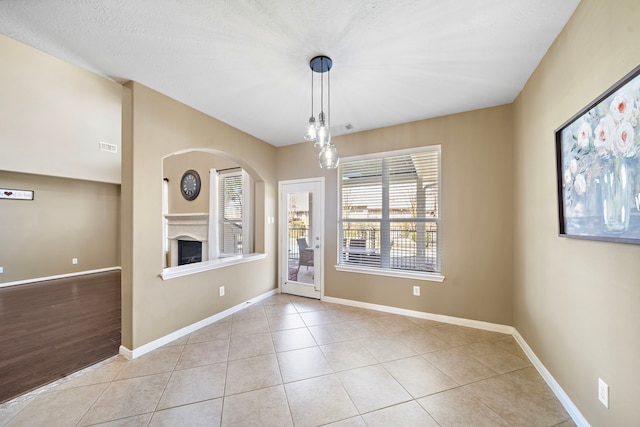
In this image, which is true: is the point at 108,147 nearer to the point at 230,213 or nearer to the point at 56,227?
→ the point at 56,227

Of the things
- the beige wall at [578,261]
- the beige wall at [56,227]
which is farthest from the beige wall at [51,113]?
the beige wall at [578,261]

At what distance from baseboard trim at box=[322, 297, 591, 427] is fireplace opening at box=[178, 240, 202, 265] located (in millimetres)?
3179

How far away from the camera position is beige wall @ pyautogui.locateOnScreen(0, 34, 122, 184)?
12.9 feet

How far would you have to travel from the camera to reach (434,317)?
10.7 feet

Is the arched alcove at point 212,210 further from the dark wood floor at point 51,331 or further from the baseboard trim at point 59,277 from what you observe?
the baseboard trim at point 59,277

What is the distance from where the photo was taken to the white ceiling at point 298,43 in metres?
1.59

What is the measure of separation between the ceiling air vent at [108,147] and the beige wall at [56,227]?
48.1 inches

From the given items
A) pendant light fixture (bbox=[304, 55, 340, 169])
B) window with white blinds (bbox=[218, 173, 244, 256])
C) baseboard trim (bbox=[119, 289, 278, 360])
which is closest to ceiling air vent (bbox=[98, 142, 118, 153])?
window with white blinds (bbox=[218, 173, 244, 256])

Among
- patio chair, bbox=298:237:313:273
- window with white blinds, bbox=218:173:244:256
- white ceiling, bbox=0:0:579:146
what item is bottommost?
patio chair, bbox=298:237:313:273

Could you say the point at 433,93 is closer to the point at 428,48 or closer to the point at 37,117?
the point at 428,48

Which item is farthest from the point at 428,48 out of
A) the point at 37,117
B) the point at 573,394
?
the point at 37,117

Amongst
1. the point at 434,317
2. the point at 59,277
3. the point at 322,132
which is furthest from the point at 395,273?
the point at 59,277

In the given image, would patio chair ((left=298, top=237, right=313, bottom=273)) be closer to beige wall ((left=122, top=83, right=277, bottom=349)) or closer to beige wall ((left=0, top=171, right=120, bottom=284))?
beige wall ((left=122, top=83, right=277, bottom=349))

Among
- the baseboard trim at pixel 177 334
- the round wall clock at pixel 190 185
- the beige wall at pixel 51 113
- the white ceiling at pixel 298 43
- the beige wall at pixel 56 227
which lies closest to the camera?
the white ceiling at pixel 298 43
